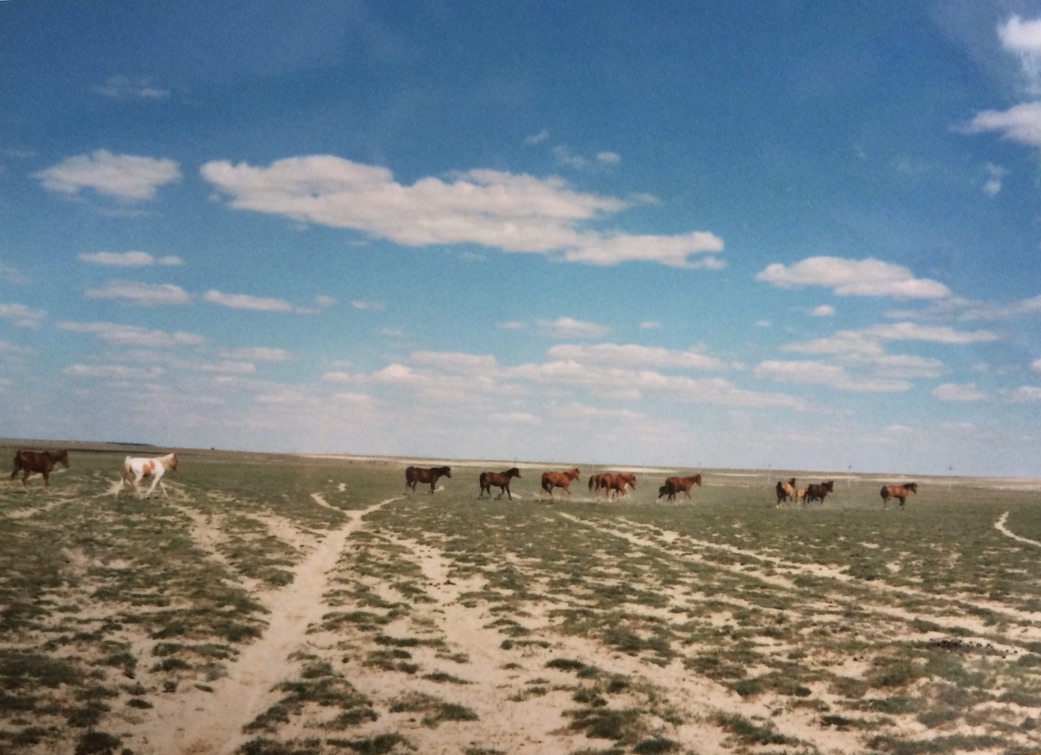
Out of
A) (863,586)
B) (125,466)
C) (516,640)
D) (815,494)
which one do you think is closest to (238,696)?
(516,640)

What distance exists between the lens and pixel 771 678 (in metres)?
13.1

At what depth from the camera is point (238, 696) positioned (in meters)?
11.7

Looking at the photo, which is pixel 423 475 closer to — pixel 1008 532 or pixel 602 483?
pixel 602 483

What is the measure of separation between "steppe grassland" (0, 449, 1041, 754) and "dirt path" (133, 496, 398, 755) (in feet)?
0.33

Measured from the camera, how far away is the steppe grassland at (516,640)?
1059 centimetres

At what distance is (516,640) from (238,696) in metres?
5.55

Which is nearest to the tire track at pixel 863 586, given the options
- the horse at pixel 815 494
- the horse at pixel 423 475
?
Answer: the horse at pixel 815 494

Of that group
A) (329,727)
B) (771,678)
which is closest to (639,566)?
(771,678)

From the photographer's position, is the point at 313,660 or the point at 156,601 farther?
the point at 156,601

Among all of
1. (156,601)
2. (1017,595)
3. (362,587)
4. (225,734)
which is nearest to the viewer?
(225,734)

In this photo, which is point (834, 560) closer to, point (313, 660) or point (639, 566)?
point (639, 566)

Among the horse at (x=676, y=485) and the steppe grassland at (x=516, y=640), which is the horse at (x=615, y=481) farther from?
the steppe grassland at (x=516, y=640)

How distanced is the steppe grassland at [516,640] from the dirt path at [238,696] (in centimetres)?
10

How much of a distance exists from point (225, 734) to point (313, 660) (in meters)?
3.26
